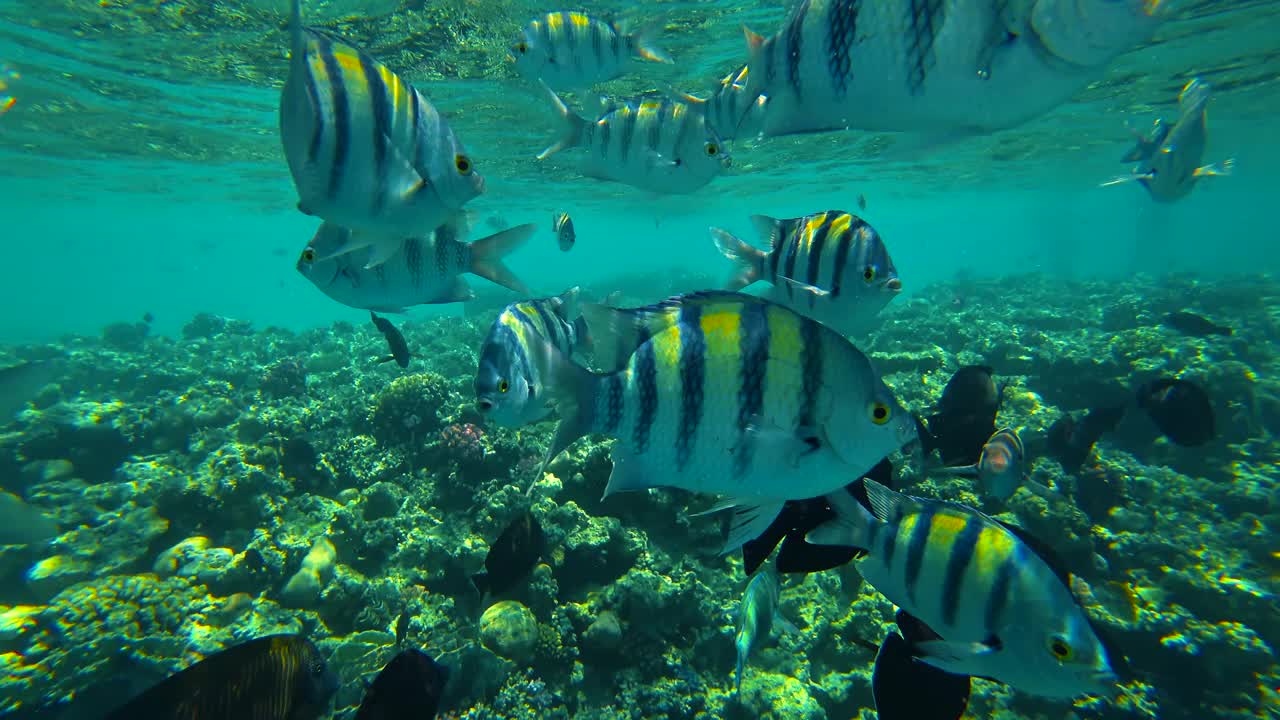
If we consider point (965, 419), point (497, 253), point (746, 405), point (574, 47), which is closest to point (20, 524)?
point (497, 253)

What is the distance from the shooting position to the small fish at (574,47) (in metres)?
4.62

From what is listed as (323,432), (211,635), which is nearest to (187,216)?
(323,432)

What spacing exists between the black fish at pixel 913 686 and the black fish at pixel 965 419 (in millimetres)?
2427

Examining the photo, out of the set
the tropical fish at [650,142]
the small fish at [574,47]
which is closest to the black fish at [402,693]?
the tropical fish at [650,142]

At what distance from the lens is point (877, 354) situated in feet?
42.5

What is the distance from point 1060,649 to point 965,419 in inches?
126

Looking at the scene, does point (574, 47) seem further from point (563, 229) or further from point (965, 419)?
point (965, 419)

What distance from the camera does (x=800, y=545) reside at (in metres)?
2.82

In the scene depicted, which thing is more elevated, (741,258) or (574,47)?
(574,47)

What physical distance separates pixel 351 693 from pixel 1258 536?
10536 millimetres

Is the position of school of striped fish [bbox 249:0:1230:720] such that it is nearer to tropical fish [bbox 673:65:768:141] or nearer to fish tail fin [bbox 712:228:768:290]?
fish tail fin [bbox 712:228:768:290]

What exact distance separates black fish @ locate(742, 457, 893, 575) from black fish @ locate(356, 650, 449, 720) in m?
1.97

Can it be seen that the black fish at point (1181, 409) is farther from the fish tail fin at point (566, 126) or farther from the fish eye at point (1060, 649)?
the fish tail fin at point (566, 126)

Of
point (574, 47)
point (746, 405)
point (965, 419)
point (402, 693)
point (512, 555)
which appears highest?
point (574, 47)
